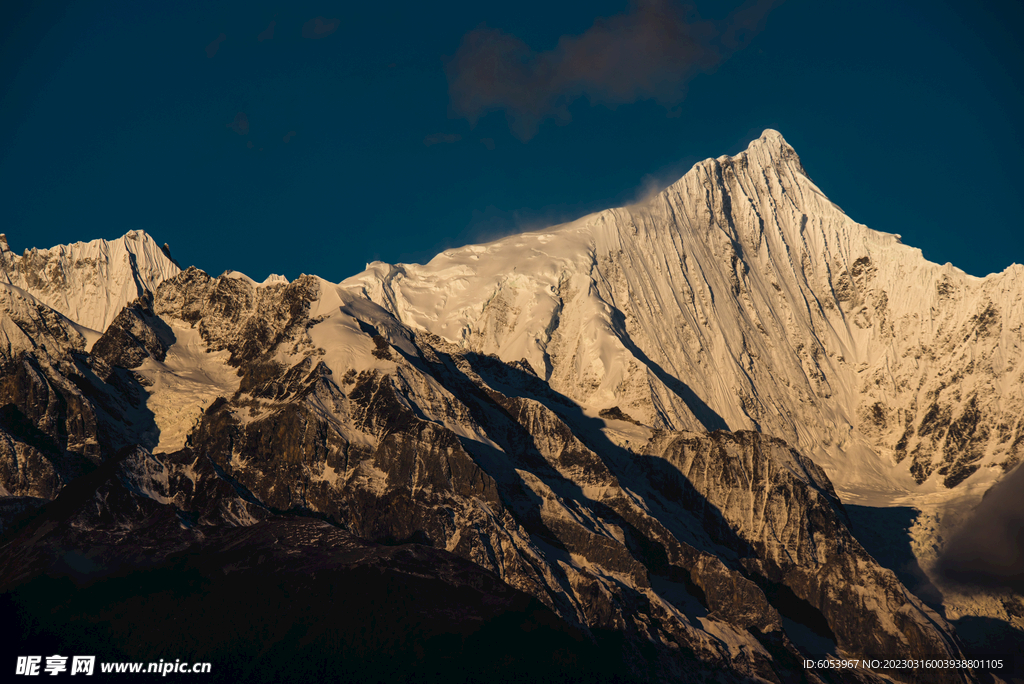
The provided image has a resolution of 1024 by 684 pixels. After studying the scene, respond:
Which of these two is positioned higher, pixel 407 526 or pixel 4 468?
pixel 4 468

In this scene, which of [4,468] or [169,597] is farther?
[4,468]

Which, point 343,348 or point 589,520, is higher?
point 343,348

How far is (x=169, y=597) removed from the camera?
13438 centimetres

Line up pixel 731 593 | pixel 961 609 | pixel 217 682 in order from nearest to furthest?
pixel 217 682
pixel 731 593
pixel 961 609

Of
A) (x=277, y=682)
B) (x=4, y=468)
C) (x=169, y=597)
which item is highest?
(x=4, y=468)

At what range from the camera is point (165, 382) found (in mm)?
180750

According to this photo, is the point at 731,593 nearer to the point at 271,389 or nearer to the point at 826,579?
the point at 826,579

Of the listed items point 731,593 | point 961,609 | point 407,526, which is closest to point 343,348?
point 407,526

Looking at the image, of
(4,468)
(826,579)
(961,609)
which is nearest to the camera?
(4,468)

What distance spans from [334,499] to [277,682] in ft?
102

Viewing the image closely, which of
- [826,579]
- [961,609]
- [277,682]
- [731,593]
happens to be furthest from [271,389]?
[961,609]

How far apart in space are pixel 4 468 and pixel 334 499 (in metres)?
37.5

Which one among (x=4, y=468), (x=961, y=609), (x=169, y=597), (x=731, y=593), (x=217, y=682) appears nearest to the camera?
(x=217, y=682)

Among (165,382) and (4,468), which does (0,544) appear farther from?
(165,382)
